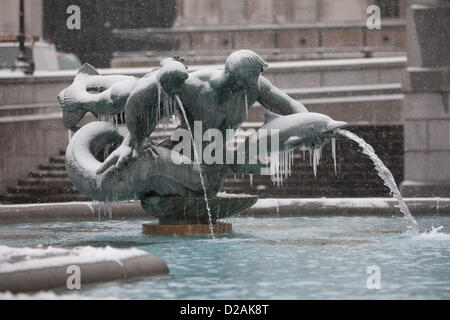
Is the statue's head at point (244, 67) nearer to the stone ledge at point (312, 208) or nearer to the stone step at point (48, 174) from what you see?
the stone ledge at point (312, 208)

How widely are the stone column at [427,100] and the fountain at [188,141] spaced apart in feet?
24.5

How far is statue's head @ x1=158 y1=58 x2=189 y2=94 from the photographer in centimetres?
1486

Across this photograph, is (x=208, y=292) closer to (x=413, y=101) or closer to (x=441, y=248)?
(x=441, y=248)

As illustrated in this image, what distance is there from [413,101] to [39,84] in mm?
8534

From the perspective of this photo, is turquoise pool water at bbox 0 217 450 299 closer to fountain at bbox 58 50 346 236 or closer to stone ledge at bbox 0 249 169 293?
stone ledge at bbox 0 249 169 293

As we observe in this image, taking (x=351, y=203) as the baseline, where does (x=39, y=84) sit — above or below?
above

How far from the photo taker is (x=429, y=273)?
11.9 meters

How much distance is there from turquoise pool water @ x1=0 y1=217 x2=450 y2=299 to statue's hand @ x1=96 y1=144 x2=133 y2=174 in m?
0.92

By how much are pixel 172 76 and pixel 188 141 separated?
1258 mm

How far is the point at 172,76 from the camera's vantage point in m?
14.9

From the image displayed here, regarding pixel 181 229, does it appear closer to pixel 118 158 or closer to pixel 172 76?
pixel 118 158

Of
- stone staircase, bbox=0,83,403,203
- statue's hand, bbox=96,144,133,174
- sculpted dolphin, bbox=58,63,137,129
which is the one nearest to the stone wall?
stone staircase, bbox=0,83,403,203

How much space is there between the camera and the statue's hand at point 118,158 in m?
15.6
